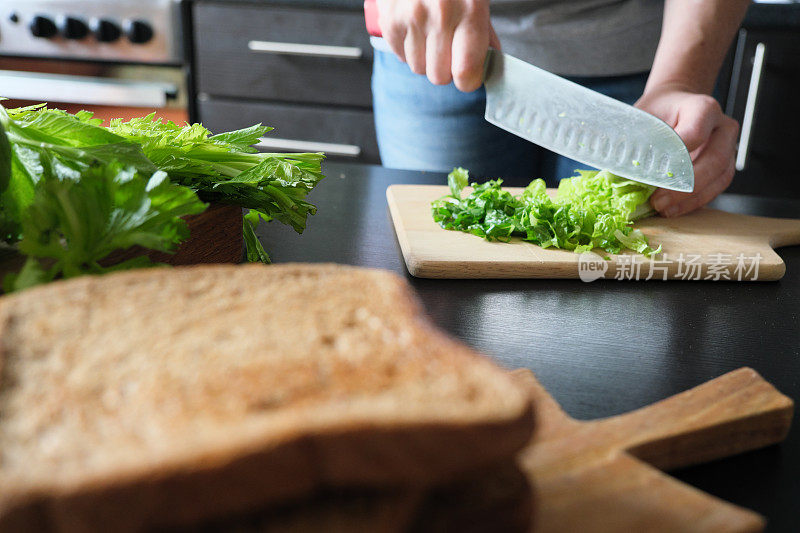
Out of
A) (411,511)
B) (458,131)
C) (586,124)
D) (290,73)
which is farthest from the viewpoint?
(290,73)

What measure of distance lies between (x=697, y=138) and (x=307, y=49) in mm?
1877

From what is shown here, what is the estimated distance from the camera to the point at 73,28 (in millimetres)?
2953

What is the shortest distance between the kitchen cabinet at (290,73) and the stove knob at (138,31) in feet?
0.66

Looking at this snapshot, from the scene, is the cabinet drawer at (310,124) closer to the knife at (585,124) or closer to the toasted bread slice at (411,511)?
the knife at (585,124)

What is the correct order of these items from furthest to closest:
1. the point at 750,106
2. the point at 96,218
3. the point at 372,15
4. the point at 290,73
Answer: the point at 290,73
the point at 750,106
the point at 372,15
the point at 96,218

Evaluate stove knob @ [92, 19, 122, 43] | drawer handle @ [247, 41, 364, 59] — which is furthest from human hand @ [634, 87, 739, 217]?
stove knob @ [92, 19, 122, 43]

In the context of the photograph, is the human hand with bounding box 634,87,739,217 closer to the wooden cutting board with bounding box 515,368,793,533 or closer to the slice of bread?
the wooden cutting board with bounding box 515,368,793,533

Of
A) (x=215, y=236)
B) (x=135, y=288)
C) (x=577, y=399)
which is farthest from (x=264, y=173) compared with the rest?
(x=577, y=399)

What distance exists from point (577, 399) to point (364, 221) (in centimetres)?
73

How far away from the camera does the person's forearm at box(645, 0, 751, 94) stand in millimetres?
1707

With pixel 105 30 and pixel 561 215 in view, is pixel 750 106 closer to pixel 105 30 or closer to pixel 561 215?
pixel 561 215

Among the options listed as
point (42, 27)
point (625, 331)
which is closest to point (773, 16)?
point (625, 331)

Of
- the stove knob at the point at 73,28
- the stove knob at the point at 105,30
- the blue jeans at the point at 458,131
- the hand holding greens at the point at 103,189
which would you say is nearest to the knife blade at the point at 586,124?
the blue jeans at the point at 458,131

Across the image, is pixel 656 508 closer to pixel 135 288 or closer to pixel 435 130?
pixel 135 288
